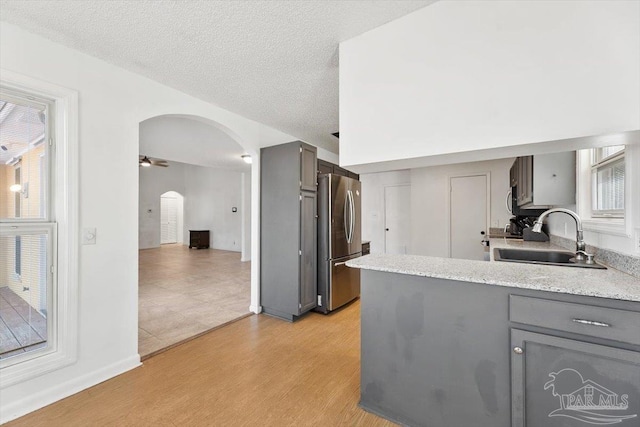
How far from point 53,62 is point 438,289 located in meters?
2.91

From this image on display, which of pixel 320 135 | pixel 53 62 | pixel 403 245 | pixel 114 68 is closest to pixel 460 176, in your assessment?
pixel 403 245

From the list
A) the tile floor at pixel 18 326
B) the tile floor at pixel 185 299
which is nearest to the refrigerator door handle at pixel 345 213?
the tile floor at pixel 185 299

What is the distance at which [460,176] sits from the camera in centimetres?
531

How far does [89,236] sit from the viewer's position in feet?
6.70

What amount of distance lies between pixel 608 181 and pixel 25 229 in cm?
399

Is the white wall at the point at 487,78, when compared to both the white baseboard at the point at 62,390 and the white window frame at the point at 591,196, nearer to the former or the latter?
the white window frame at the point at 591,196

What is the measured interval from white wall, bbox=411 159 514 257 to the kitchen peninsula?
3963 mm

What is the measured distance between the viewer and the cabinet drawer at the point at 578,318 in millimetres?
1092

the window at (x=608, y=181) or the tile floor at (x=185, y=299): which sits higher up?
the window at (x=608, y=181)

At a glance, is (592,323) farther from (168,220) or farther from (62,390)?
(168,220)

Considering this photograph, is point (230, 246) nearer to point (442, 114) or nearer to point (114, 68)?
point (114, 68)

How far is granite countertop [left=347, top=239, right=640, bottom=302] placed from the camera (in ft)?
3.80

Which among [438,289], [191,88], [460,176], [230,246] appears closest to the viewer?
[438,289]

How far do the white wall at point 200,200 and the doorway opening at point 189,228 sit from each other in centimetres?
3
